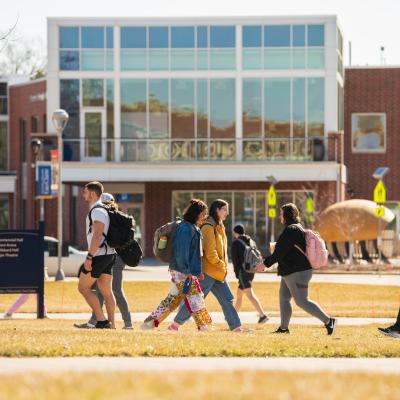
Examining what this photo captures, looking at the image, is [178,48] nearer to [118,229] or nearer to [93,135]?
[93,135]

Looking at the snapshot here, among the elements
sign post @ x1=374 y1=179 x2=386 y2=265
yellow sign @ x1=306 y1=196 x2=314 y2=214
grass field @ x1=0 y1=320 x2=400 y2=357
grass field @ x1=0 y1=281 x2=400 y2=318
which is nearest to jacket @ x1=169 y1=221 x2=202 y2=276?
grass field @ x1=0 y1=320 x2=400 y2=357

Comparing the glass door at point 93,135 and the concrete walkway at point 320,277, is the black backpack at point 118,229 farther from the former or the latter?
the glass door at point 93,135

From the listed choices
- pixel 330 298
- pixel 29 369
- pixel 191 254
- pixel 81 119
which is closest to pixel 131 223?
pixel 191 254

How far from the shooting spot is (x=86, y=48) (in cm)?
5350

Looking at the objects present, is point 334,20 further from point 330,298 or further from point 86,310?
point 86,310

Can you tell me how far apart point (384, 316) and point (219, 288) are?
730 cm

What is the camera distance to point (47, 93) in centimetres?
5350

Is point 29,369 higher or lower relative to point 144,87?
lower

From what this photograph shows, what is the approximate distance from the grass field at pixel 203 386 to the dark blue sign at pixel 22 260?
11.0m

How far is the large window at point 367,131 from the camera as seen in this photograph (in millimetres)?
60125

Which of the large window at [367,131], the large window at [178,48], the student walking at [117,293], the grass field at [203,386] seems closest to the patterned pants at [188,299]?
the student walking at [117,293]

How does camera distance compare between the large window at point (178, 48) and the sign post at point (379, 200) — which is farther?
the large window at point (178, 48)

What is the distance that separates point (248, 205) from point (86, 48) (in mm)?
9259

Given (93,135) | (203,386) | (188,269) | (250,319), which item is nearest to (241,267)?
(250,319)
